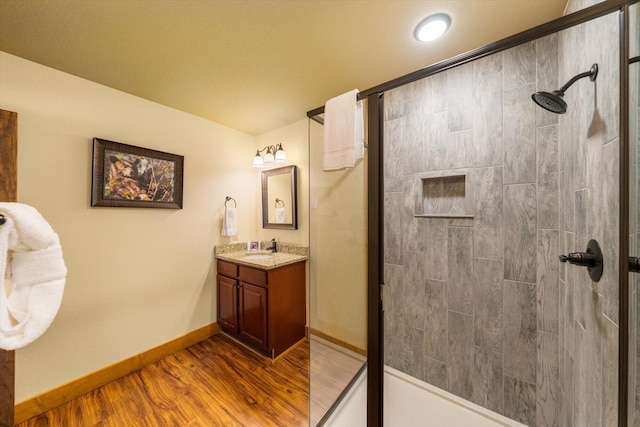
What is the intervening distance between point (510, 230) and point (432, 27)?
49.1 inches

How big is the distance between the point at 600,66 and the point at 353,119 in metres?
0.94

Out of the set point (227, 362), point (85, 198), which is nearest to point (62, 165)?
point (85, 198)

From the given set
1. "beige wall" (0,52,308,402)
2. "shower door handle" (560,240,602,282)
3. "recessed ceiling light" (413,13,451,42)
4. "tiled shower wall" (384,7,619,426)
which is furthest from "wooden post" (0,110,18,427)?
"shower door handle" (560,240,602,282)

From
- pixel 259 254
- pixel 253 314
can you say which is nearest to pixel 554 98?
pixel 253 314

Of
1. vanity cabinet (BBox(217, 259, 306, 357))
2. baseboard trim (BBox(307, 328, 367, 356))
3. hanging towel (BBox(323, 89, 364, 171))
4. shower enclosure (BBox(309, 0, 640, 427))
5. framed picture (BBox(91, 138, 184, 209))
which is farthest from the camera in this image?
vanity cabinet (BBox(217, 259, 306, 357))

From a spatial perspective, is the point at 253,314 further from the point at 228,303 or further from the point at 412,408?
the point at 412,408

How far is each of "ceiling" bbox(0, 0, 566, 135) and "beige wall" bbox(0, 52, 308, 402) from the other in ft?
0.72

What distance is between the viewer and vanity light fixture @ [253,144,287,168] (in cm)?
244

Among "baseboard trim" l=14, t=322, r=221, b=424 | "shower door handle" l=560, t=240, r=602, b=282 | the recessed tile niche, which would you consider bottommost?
"baseboard trim" l=14, t=322, r=221, b=424

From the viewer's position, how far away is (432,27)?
1181 mm

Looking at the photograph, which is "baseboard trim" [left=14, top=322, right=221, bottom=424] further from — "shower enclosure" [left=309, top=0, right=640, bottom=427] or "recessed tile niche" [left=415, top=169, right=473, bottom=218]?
"recessed tile niche" [left=415, top=169, right=473, bottom=218]

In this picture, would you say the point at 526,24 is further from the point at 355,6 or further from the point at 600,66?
the point at 355,6

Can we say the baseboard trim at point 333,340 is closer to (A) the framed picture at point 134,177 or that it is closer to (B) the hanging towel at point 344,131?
(B) the hanging towel at point 344,131

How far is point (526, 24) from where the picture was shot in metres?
1.17
